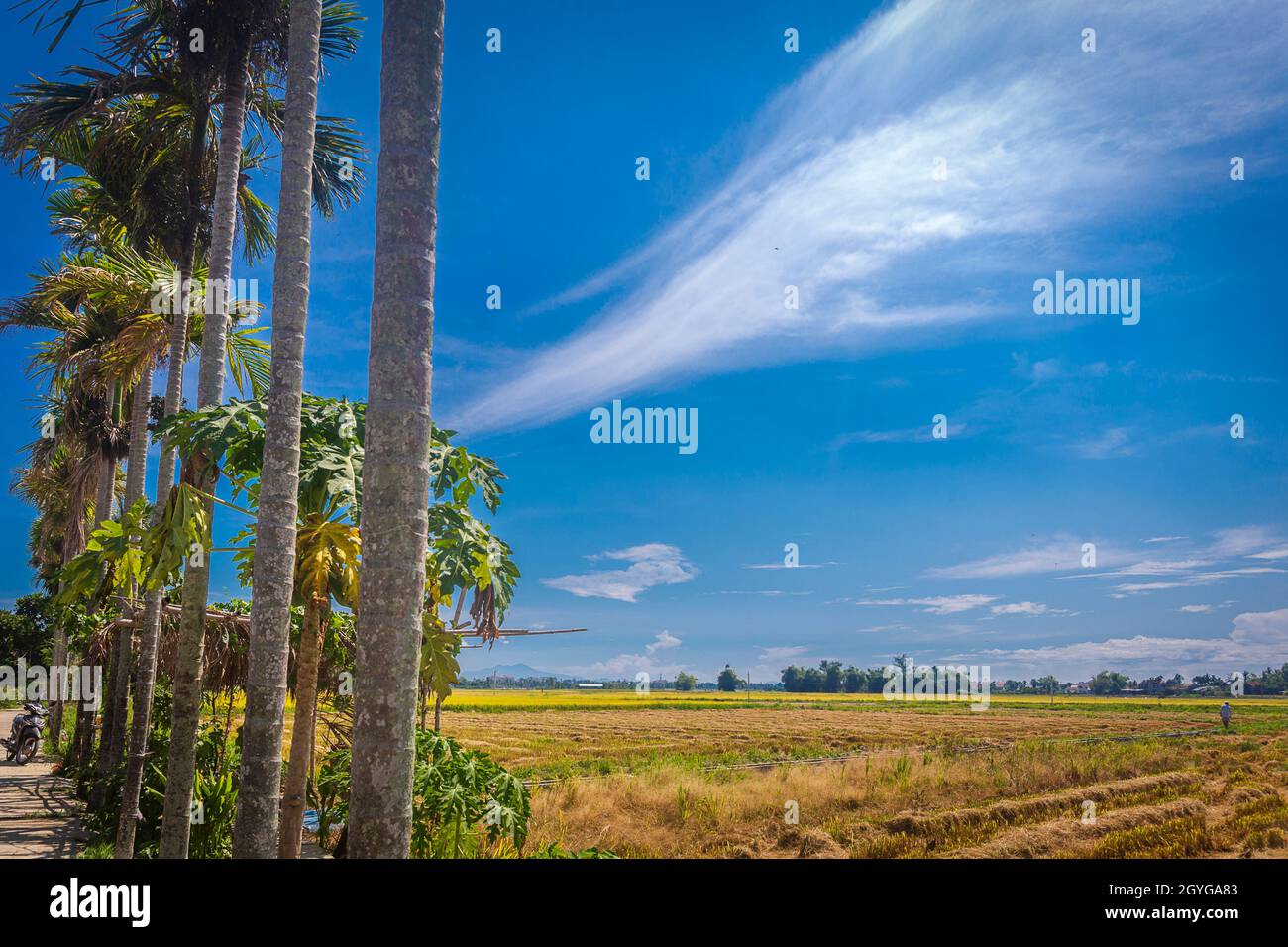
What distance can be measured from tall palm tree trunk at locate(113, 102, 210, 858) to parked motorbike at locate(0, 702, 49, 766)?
47.7 feet

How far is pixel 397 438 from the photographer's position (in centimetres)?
412

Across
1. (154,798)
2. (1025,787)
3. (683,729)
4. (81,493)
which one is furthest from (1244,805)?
(683,729)

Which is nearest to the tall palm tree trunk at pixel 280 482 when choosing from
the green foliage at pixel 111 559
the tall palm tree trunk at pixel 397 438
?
the green foliage at pixel 111 559

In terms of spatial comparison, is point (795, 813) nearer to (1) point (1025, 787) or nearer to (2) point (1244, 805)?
(1) point (1025, 787)

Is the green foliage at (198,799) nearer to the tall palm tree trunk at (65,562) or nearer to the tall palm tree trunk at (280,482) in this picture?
the tall palm tree trunk at (280,482)

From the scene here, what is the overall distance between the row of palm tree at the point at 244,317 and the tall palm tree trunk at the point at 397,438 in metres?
0.01

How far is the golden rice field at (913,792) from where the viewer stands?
56.9 feet

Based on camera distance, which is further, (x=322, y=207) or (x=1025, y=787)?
(x=1025, y=787)

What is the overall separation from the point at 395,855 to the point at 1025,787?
1013 inches

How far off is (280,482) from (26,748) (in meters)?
23.0

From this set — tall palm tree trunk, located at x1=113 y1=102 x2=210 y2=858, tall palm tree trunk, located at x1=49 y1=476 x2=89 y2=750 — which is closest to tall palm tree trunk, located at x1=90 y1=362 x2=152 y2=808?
tall palm tree trunk, located at x1=113 y1=102 x2=210 y2=858

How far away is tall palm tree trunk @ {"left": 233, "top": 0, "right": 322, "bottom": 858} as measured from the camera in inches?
257

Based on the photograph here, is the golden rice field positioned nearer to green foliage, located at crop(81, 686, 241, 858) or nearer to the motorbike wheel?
green foliage, located at crop(81, 686, 241, 858)
